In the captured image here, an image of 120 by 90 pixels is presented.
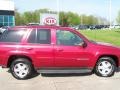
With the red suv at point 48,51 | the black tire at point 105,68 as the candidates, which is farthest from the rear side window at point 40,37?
the black tire at point 105,68

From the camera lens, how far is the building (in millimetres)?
70062

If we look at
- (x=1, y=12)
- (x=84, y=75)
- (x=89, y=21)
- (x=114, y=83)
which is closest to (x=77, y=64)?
(x=84, y=75)

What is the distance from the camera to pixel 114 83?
9055 millimetres

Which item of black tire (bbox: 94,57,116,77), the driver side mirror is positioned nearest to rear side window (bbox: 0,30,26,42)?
the driver side mirror

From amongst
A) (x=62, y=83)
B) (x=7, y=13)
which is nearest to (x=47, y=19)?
(x=62, y=83)

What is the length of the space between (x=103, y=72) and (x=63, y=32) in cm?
179

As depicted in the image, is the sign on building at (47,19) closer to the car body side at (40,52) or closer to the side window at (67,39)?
the side window at (67,39)

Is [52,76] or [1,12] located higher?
[1,12]

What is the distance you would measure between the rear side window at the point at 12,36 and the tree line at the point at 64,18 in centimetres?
8123

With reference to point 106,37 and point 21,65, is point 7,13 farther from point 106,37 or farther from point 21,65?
point 21,65

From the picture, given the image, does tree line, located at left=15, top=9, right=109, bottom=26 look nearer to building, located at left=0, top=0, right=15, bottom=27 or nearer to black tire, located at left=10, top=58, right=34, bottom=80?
building, located at left=0, top=0, right=15, bottom=27

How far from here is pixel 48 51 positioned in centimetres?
964

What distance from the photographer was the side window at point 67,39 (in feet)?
32.1

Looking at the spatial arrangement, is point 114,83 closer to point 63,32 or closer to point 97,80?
point 97,80
